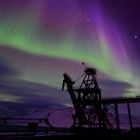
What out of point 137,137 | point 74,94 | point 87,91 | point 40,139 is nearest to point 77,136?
point 40,139

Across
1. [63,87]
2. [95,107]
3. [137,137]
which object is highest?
[63,87]

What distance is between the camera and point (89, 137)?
92.8 ft

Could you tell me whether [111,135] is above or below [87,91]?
below

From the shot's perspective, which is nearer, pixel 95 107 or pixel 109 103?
pixel 95 107

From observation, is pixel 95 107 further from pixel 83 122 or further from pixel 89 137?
pixel 89 137

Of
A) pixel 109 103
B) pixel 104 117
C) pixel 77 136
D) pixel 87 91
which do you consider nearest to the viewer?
pixel 77 136

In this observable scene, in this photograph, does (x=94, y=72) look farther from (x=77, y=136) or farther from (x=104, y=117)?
(x=77, y=136)

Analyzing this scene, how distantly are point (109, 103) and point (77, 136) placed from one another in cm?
4984

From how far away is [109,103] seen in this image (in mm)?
75625

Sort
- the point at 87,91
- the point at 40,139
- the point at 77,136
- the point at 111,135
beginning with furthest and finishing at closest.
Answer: the point at 87,91 < the point at 111,135 < the point at 77,136 < the point at 40,139

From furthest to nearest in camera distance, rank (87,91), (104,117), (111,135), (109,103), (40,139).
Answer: (109,103) < (104,117) < (87,91) < (111,135) < (40,139)

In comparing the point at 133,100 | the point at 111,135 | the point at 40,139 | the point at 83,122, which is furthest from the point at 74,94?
the point at 40,139

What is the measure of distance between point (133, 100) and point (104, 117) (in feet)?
34.0

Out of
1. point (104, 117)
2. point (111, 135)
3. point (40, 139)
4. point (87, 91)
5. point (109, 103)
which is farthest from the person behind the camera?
point (109, 103)
